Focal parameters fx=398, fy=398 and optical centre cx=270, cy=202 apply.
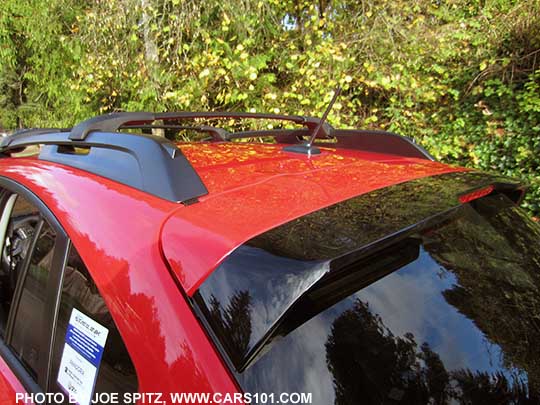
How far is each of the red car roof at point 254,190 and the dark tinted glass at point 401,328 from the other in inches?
3.0

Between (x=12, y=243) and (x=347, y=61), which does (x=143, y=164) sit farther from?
(x=347, y=61)

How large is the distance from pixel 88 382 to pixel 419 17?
5651 mm

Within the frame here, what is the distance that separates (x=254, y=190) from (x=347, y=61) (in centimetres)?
439

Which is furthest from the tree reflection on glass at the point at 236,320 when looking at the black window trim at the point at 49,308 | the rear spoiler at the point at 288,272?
the black window trim at the point at 49,308

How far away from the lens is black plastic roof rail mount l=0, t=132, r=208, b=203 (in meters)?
1.08

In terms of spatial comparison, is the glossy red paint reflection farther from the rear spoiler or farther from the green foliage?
the green foliage

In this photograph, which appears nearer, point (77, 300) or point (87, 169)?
point (77, 300)

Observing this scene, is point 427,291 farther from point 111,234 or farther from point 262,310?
point 111,234

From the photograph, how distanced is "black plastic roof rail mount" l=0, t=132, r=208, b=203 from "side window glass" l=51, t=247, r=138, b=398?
27 cm

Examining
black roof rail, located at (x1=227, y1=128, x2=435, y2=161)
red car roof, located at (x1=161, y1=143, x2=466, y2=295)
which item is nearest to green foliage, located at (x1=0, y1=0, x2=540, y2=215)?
black roof rail, located at (x1=227, y1=128, x2=435, y2=161)

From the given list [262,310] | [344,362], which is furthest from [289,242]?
[344,362]

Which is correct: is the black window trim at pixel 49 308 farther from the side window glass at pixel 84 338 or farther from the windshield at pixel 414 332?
the windshield at pixel 414 332

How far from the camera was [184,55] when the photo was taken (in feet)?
17.6

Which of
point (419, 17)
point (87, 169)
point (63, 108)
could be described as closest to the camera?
point (87, 169)
